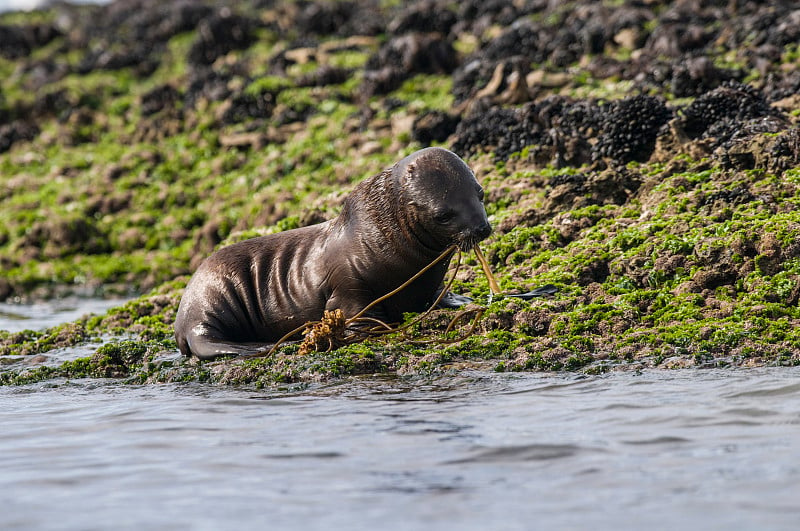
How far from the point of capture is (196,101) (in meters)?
23.2

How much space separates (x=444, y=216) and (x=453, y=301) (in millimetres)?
964

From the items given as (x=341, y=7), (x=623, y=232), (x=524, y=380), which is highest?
(x=341, y=7)

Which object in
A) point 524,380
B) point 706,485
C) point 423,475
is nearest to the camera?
point 706,485

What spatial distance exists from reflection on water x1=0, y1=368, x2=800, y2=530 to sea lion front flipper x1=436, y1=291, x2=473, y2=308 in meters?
1.32

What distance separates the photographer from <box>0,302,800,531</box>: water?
15.1ft

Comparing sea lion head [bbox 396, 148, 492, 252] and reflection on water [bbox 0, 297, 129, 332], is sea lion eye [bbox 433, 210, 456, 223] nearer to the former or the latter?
sea lion head [bbox 396, 148, 492, 252]

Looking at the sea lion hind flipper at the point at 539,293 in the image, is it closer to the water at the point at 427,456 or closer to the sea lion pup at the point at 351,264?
the sea lion pup at the point at 351,264

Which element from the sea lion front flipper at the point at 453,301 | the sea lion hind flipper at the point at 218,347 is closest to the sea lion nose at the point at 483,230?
the sea lion front flipper at the point at 453,301

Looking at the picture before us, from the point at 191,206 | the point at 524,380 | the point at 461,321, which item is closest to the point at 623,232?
the point at 461,321

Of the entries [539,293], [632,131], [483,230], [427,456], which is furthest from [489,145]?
[427,456]

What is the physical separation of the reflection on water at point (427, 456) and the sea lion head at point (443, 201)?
4.34ft

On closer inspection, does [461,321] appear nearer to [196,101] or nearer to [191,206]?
[191,206]

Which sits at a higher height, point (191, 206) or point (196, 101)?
point (196, 101)

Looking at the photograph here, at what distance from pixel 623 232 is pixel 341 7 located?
1986 centimetres
